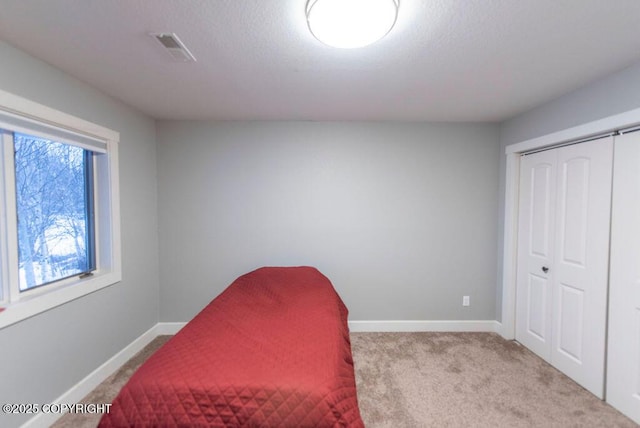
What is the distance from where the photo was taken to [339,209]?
2938 millimetres

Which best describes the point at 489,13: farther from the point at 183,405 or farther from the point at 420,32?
the point at 183,405

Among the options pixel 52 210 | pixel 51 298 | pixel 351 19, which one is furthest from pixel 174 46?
pixel 51 298

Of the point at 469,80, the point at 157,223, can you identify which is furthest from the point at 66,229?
Answer: the point at 469,80

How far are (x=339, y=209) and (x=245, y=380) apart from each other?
198 cm

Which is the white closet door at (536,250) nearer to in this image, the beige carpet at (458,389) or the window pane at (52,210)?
the beige carpet at (458,389)

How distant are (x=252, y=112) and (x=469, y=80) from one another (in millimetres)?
1846

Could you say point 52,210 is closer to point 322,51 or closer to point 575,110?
point 322,51

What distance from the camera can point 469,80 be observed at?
1.91 m

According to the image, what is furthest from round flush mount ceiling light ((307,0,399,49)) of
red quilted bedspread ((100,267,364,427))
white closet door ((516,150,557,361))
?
white closet door ((516,150,557,361))

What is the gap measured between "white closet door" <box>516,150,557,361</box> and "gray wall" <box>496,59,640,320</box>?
0.66 ft

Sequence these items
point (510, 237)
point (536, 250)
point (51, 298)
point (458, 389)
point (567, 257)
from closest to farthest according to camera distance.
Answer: point (51, 298) → point (458, 389) → point (567, 257) → point (536, 250) → point (510, 237)

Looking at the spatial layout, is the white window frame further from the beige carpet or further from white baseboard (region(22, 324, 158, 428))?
the beige carpet

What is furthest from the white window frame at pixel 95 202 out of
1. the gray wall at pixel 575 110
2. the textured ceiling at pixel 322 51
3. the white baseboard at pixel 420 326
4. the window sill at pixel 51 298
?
the gray wall at pixel 575 110

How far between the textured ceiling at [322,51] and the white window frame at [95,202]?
343mm
